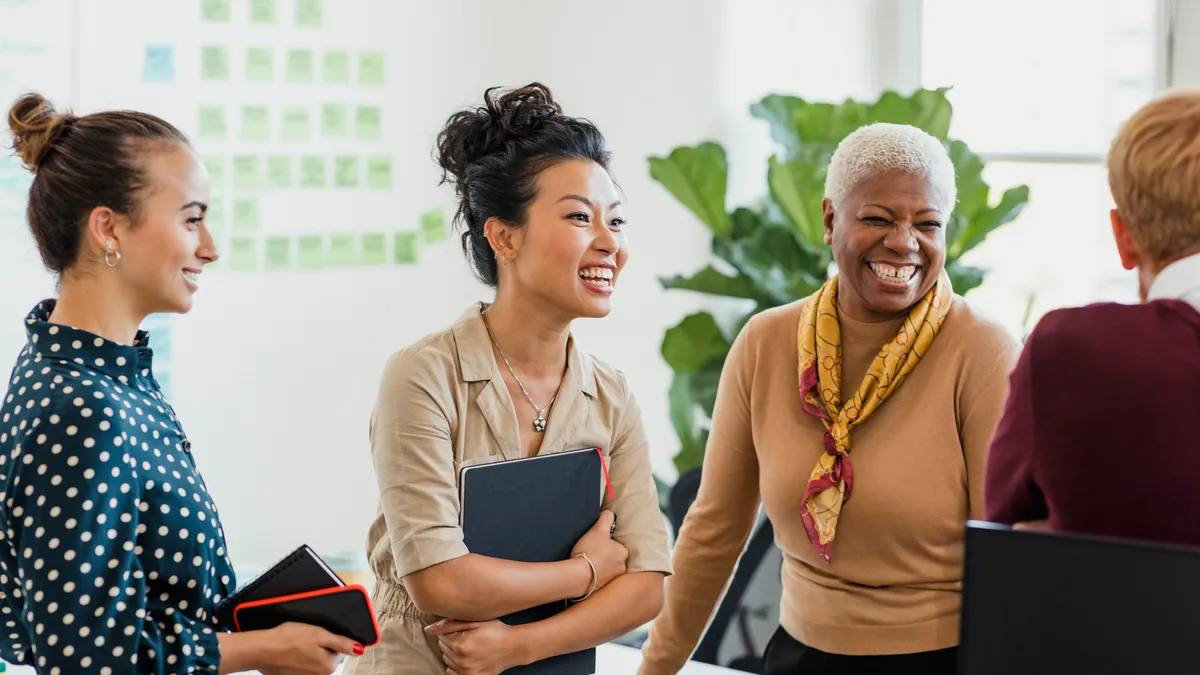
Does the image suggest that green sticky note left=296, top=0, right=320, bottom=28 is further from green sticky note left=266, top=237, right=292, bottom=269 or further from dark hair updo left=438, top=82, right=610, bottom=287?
dark hair updo left=438, top=82, right=610, bottom=287

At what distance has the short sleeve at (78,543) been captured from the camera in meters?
1.34

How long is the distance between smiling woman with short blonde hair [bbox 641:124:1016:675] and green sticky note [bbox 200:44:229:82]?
194 centimetres

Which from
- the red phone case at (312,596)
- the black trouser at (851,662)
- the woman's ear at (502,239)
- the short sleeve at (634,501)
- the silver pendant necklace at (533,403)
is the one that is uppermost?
the woman's ear at (502,239)

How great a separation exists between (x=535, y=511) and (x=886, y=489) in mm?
538

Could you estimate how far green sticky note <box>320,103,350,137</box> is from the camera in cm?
352

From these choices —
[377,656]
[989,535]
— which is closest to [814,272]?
[377,656]

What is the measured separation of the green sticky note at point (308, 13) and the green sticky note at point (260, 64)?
142 mm

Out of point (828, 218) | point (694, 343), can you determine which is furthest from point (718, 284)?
point (828, 218)

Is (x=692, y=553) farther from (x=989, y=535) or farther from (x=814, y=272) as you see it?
(x=814, y=272)

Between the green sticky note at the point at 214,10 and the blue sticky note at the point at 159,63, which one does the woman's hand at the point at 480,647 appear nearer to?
the blue sticky note at the point at 159,63

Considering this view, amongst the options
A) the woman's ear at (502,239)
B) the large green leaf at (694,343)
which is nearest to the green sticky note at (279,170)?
the large green leaf at (694,343)

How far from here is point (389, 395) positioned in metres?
1.67

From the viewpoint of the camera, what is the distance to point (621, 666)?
6.84ft

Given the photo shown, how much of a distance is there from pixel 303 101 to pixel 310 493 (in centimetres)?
113
